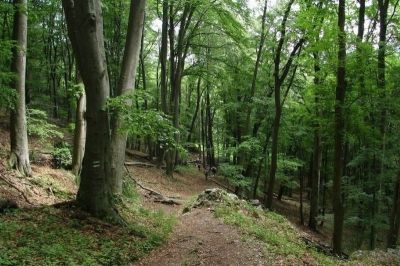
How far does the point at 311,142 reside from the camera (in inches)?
983

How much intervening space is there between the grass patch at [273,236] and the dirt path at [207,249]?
37 centimetres

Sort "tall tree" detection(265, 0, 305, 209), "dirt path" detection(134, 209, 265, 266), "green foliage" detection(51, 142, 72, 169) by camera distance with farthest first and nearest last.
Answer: "tall tree" detection(265, 0, 305, 209), "green foliage" detection(51, 142, 72, 169), "dirt path" detection(134, 209, 265, 266)

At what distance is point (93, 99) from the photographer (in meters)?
8.43

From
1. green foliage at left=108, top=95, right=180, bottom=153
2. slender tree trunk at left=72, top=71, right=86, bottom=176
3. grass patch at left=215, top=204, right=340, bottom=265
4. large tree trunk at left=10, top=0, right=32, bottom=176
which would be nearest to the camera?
green foliage at left=108, top=95, right=180, bottom=153

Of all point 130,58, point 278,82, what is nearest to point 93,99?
point 130,58

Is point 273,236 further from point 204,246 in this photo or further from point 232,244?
point 204,246

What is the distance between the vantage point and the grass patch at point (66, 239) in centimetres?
624

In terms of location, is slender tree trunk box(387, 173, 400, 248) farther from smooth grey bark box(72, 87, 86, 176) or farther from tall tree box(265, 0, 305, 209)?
smooth grey bark box(72, 87, 86, 176)

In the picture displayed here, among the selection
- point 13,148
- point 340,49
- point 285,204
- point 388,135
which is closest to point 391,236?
point 388,135

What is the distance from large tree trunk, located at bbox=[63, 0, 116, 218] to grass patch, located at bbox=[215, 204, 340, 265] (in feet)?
12.3

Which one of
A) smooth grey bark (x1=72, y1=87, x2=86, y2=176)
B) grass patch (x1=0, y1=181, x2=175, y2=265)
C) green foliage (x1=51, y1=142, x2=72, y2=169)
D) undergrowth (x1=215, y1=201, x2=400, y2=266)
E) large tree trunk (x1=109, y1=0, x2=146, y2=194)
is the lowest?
undergrowth (x1=215, y1=201, x2=400, y2=266)

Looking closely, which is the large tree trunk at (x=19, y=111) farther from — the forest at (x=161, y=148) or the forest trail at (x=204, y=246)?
the forest trail at (x=204, y=246)

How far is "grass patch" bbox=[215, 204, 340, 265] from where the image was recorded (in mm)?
A: 8796

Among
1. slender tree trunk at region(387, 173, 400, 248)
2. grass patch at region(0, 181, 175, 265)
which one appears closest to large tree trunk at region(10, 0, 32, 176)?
grass patch at region(0, 181, 175, 265)
